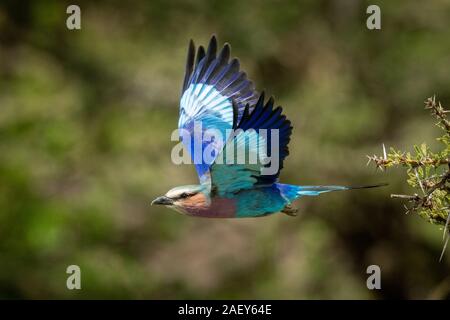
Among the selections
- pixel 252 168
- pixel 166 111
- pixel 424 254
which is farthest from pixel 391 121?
pixel 252 168

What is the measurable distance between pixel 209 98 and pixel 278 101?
5349 millimetres

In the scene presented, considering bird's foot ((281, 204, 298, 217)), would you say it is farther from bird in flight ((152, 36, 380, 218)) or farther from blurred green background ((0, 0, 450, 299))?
blurred green background ((0, 0, 450, 299))

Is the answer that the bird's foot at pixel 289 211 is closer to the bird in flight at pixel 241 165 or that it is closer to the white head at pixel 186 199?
the bird in flight at pixel 241 165

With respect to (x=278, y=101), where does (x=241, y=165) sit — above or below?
below

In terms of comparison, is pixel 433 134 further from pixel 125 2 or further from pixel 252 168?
pixel 252 168

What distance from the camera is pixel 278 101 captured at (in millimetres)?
8430

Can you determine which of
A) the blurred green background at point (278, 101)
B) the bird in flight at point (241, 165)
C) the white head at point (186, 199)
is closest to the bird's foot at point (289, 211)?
the bird in flight at point (241, 165)

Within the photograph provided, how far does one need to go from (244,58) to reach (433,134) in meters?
2.35

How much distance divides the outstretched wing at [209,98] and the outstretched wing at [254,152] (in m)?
0.35

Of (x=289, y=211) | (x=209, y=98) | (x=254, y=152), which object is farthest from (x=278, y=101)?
(x=254, y=152)

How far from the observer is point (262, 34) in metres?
8.46

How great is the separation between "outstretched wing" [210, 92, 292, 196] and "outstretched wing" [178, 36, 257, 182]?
0.35m

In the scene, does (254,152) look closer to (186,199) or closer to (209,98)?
(186,199)

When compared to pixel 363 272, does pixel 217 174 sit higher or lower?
higher
